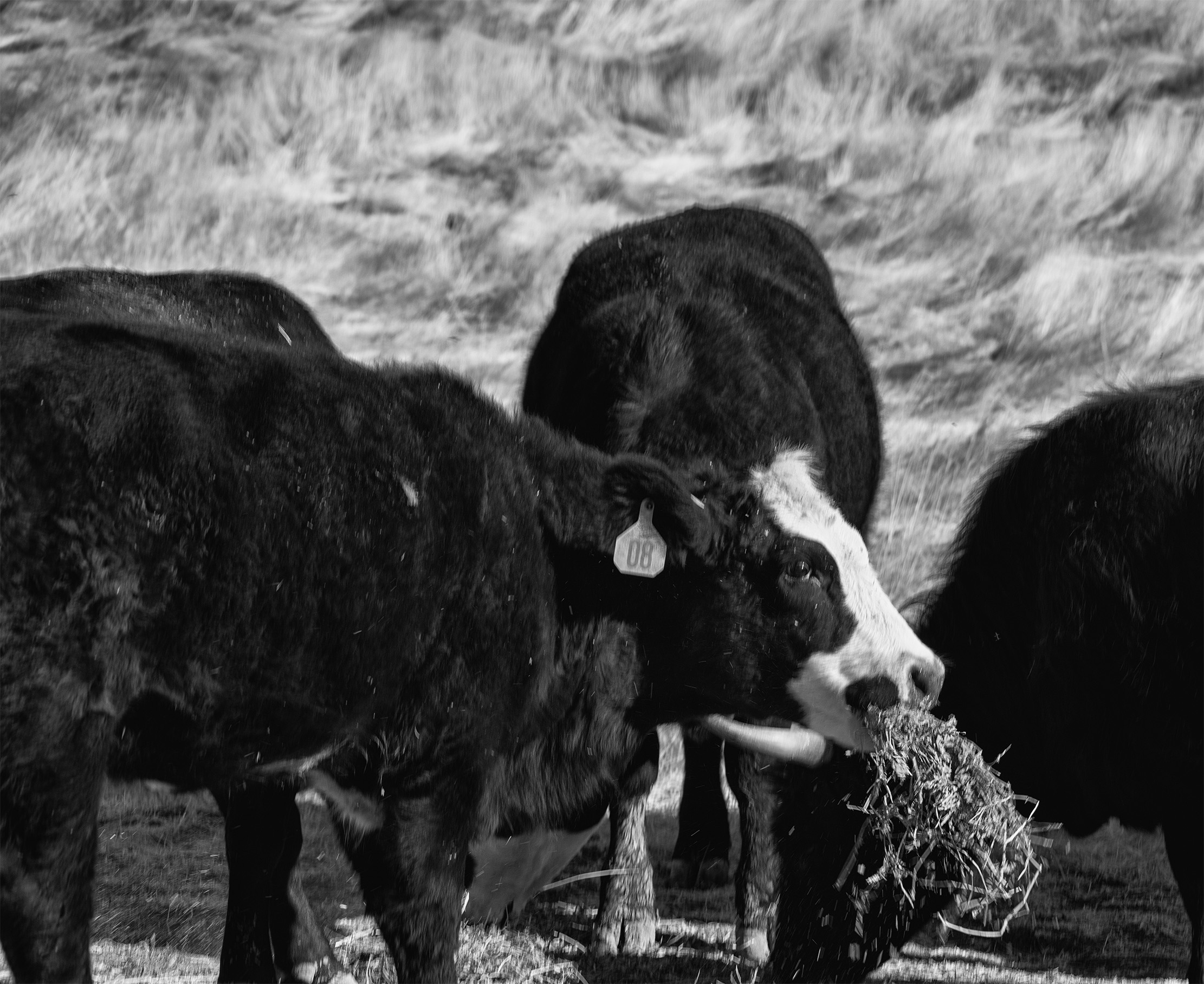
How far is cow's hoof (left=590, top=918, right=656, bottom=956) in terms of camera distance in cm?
676

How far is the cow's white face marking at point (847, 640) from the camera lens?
5.53m

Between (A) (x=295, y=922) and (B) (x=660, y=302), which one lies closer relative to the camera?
(A) (x=295, y=922)

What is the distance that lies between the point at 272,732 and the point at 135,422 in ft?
3.11

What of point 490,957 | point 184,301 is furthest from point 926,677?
point 184,301

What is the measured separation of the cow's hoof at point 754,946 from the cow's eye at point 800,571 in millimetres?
1687

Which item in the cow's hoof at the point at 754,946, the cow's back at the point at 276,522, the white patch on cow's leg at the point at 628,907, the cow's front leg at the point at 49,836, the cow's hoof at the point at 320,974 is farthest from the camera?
the white patch on cow's leg at the point at 628,907

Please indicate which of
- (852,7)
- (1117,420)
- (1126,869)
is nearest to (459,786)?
(1117,420)

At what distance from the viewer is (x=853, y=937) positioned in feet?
18.7

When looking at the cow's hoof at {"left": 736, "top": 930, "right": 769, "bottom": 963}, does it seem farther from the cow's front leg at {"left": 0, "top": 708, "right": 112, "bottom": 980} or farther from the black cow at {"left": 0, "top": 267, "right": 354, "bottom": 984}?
the cow's front leg at {"left": 0, "top": 708, "right": 112, "bottom": 980}

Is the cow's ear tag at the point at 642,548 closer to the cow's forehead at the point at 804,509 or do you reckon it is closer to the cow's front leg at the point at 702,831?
the cow's forehead at the point at 804,509

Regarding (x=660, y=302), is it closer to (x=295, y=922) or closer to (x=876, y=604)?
(x=876, y=604)

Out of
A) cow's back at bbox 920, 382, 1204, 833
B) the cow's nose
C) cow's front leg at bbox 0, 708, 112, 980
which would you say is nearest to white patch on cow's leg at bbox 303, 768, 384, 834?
cow's front leg at bbox 0, 708, 112, 980

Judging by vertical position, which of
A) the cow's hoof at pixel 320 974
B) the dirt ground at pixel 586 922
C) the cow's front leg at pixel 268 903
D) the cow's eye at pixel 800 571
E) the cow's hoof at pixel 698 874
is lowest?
the cow's hoof at pixel 698 874

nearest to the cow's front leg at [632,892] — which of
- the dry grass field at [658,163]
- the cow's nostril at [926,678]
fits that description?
the cow's nostril at [926,678]
